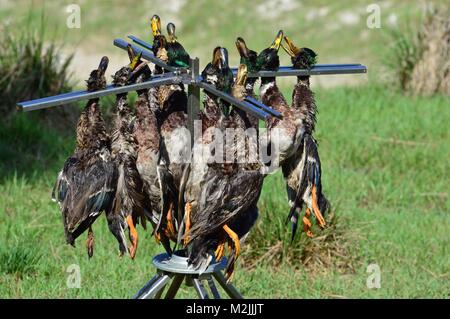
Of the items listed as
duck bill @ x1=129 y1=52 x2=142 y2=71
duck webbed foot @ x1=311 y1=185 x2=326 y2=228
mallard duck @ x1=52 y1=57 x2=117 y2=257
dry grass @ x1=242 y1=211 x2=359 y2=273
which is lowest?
dry grass @ x1=242 y1=211 x2=359 y2=273

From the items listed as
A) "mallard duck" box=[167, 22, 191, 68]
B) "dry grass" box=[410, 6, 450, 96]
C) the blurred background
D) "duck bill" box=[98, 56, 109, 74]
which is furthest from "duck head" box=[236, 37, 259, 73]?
"dry grass" box=[410, 6, 450, 96]

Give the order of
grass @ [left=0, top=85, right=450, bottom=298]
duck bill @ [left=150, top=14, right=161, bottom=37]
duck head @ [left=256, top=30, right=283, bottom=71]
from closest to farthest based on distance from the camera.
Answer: duck head @ [left=256, top=30, right=283, bottom=71]
duck bill @ [left=150, top=14, right=161, bottom=37]
grass @ [left=0, top=85, right=450, bottom=298]

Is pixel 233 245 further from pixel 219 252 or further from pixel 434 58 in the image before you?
pixel 434 58

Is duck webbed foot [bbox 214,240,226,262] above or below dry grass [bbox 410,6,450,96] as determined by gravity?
below

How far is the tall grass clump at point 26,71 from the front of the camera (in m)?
8.05

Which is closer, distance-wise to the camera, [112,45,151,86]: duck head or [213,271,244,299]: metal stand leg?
[112,45,151,86]: duck head

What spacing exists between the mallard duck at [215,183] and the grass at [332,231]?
1900mm

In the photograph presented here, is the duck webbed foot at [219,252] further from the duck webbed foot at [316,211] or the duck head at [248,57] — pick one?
the duck head at [248,57]

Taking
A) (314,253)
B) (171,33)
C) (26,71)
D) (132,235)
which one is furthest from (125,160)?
(26,71)

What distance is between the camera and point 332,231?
18.3 ft

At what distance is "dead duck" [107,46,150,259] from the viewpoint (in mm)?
3289

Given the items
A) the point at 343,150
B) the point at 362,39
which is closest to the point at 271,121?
the point at 343,150

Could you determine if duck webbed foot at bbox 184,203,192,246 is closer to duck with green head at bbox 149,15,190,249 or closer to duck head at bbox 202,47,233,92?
duck with green head at bbox 149,15,190,249
